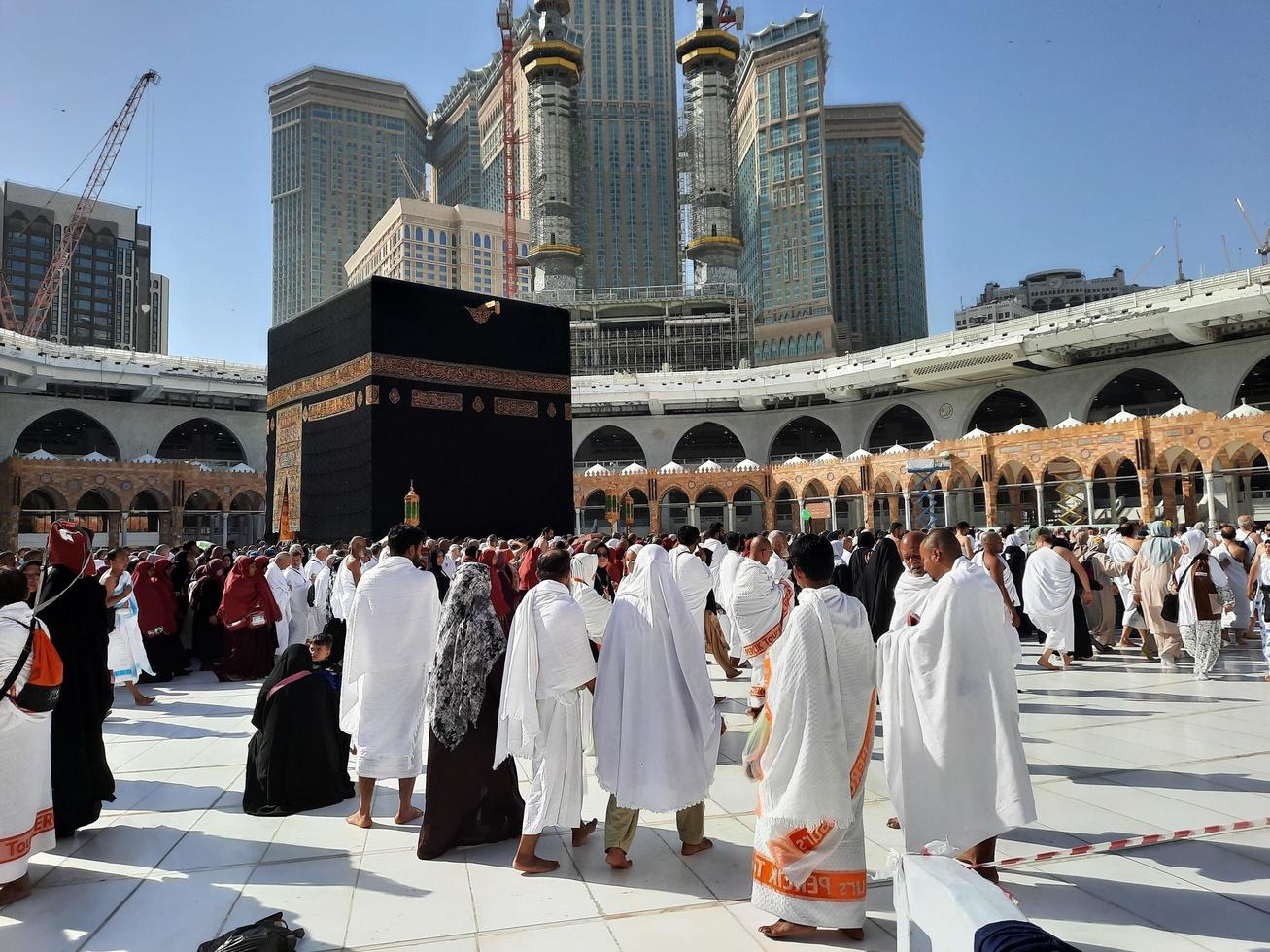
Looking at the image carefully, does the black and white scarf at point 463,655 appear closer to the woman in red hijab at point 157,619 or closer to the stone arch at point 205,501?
the woman in red hijab at point 157,619

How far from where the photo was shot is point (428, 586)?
11.1 feet

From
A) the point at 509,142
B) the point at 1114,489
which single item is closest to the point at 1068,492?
the point at 1114,489

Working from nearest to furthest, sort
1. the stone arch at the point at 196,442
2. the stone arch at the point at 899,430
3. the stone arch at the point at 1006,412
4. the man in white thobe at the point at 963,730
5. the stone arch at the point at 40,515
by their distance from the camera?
the man in white thobe at the point at 963,730 < the stone arch at the point at 40,515 < the stone arch at the point at 1006,412 < the stone arch at the point at 196,442 < the stone arch at the point at 899,430

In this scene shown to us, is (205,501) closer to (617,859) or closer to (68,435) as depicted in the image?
(68,435)

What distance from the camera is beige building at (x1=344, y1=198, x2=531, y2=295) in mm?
Answer: 58531

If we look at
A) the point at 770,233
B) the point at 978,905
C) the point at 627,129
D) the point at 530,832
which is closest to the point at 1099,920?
the point at 978,905

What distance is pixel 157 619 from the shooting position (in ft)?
23.4

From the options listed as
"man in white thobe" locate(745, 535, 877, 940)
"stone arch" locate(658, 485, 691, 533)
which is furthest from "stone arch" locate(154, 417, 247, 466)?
"man in white thobe" locate(745, 535, 877, 940)

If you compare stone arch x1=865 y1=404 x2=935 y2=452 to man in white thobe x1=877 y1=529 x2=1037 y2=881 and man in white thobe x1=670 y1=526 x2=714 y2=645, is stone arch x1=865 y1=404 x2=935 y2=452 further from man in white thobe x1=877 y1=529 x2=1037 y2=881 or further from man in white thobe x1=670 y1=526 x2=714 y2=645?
man in white thobe x1=877 y1=529 x2=1037 y2=881

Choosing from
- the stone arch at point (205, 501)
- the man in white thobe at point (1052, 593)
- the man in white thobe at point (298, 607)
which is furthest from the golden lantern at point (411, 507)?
the stone arch at point (205, 501)

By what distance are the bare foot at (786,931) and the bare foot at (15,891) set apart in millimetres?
2549

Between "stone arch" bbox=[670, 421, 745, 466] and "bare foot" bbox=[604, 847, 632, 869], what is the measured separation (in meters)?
33.9

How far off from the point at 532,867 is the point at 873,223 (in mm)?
61158

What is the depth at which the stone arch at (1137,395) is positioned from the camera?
1078 inches
